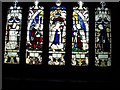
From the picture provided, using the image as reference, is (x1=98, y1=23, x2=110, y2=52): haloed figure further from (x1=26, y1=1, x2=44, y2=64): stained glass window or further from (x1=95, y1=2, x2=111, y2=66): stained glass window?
(x1=26, y1=1, x2=44, y2=64): stained glass window

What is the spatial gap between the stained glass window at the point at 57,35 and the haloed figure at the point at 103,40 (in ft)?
2.82

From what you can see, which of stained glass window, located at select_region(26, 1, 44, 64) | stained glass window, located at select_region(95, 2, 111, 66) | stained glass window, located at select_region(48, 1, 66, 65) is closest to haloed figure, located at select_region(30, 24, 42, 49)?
stained glass window, located at select_region(26, 1, 44, 64)

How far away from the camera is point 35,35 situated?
5.11m

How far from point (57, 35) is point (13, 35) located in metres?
1.08

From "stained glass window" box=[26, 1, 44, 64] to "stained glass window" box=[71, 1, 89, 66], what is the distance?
0.80 metres

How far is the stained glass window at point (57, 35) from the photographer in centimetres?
496

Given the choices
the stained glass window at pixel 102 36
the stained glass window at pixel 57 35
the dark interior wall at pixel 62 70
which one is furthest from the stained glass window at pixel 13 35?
the stained glass window at pixel 102 36

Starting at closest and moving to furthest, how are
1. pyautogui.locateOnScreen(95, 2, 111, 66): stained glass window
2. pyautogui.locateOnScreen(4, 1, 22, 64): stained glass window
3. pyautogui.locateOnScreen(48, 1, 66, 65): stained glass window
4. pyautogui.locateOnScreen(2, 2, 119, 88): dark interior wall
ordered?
1. pyautogui.locateOnScreen(2, 2, 119, 88): dark interior wall
2. pyautogui.locateOnScreen(95, 2, 111, 66): stained glass window
3. pyautogui.locateOnScreen(48, 1, 66, 65): stained glass window
4. pyautogui.locateOnScreen(4, 1, 22, 64): stained glass window

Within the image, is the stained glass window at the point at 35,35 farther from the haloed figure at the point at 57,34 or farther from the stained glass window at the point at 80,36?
the stained glass window at the point at 80,36

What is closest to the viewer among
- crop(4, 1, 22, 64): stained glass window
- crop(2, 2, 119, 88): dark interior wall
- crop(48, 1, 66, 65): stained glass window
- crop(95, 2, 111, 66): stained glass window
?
crop(2, 2, 119, 88): dark interior wall

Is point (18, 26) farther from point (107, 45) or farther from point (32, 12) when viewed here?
point (107, 45)

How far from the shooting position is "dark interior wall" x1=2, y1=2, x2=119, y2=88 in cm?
473

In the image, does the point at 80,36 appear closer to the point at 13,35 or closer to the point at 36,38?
the point at 36,38

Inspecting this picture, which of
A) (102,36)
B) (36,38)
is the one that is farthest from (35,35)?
(102,36)
